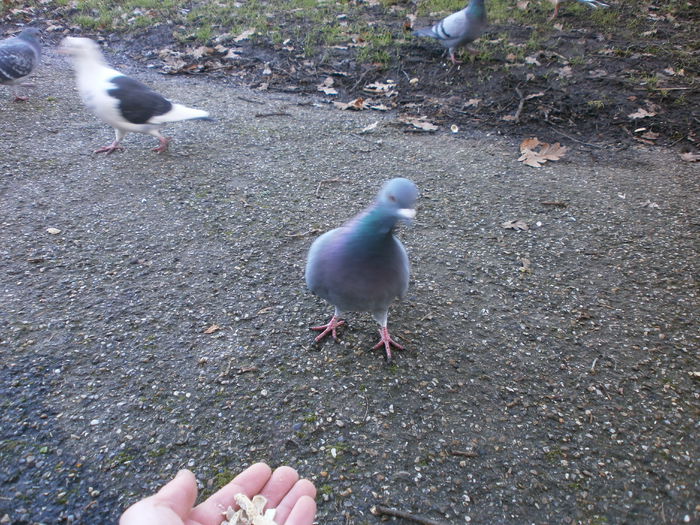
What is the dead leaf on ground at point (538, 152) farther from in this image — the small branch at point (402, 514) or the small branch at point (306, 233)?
the small branch at point (402, 514)

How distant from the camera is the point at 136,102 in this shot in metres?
4.06

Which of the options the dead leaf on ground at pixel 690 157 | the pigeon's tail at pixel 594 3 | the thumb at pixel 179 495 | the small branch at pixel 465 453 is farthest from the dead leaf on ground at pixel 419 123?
the pigeon's tail at pixel 594 3

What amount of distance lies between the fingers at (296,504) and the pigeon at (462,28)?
20.0 feet

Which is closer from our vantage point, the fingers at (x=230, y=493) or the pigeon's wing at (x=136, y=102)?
the fingers at (x=230, y=493)

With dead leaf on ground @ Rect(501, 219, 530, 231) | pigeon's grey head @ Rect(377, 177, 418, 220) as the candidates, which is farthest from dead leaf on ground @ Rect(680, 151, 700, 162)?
pigeon's grey head @ Rect(377, 177, 418, 220)

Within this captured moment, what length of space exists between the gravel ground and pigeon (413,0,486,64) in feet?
9.00

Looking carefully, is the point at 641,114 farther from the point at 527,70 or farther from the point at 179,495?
the point at 179,495

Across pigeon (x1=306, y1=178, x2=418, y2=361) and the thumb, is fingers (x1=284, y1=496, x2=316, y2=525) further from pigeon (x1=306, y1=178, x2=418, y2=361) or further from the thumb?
pigeon (x1=306, y1=178, x2=418, y2=361)

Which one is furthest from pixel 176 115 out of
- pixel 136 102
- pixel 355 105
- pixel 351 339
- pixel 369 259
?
pixel 369 259

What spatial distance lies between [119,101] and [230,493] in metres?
3.79

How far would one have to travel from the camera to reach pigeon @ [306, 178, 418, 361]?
1.93 m

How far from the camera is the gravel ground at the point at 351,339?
192cm

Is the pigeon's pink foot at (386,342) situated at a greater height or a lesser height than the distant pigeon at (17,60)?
lesser

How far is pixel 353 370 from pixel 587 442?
120 cm
